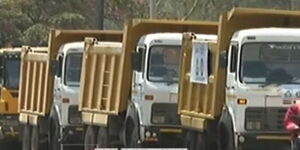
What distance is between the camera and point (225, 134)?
18.4 meters

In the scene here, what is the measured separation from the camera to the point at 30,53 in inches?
1119

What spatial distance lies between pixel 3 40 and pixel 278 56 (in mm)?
30369

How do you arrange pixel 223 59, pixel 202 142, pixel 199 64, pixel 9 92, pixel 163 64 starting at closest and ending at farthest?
pixel 223 59 → pixel 199 64 → pixel 202 142 → pixel 163 64 → pixel 9 92

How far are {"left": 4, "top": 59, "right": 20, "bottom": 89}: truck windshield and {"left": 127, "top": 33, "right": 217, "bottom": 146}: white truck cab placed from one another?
1122cm

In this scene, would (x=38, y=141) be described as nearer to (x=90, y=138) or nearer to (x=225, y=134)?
(x=90, y=138)

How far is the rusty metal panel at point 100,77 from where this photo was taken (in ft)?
74.1

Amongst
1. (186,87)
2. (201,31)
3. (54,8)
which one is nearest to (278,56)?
(186,87)

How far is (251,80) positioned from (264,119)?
70 cm

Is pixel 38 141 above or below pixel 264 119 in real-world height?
below

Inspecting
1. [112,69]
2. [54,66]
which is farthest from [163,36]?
[54,66]

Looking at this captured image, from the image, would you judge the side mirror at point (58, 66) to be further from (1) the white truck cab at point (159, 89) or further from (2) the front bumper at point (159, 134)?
(2) the front bumper at point (159, 134)

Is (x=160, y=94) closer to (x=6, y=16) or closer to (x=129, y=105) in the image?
(x=129, y=105)

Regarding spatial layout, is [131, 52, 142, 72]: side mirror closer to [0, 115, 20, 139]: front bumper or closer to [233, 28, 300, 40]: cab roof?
[233, 28, 300, 40]: cab roof

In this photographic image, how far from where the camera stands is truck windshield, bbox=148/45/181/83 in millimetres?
20703
